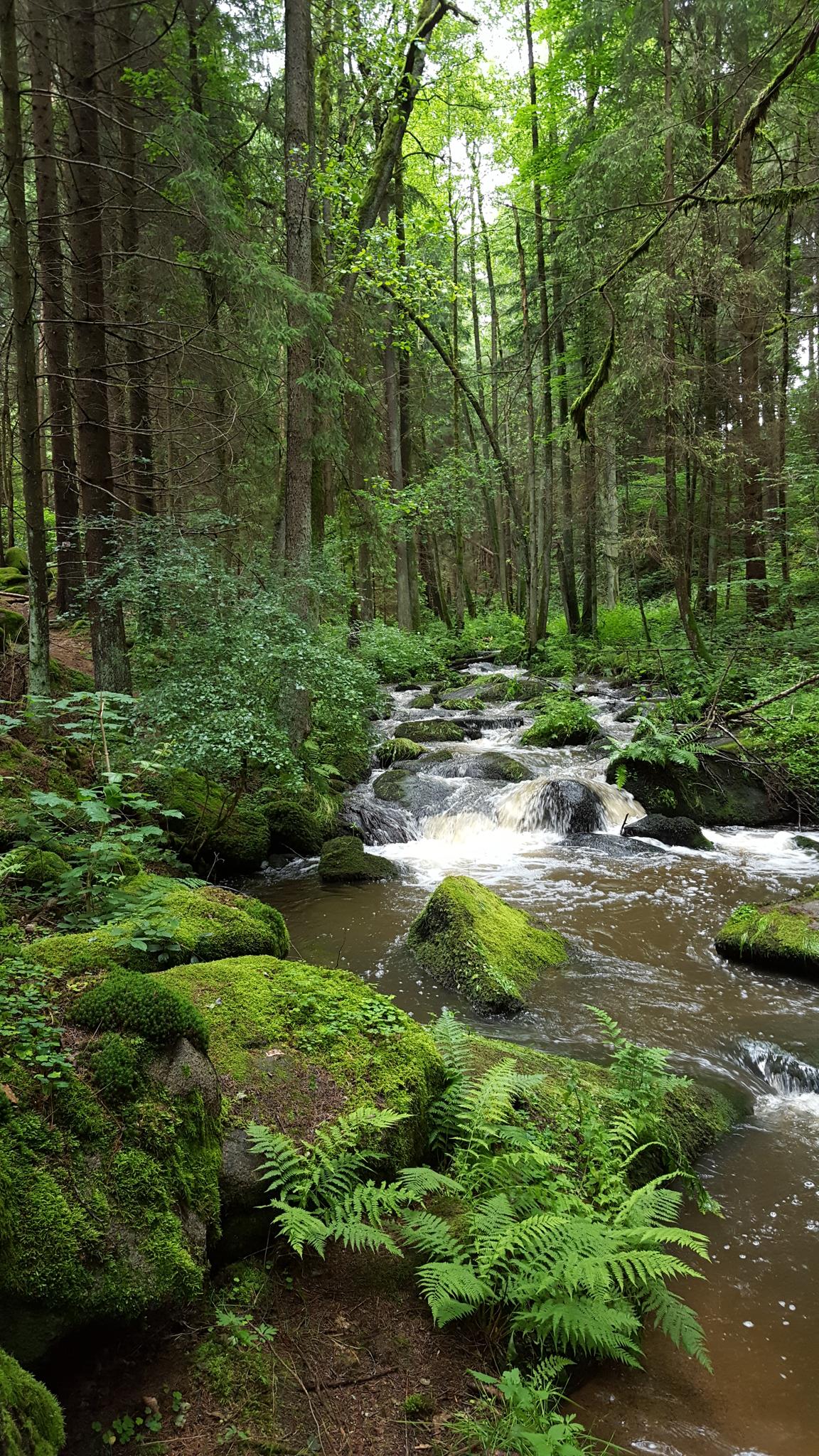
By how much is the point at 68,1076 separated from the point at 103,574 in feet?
23.2

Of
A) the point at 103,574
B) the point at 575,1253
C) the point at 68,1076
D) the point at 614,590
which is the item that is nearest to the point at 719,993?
the point at 575,1253

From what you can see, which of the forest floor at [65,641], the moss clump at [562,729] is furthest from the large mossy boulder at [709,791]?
the forest floor at [65,641]

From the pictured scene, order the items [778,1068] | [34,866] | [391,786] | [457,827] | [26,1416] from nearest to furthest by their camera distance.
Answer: [26,1416] → [34,866] → [778,1068] → [457,827] → [391,786]

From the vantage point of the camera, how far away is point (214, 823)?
29.7ft

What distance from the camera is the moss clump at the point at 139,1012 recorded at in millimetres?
2713

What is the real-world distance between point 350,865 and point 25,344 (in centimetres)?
672

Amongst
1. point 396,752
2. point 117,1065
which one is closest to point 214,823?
point 396,752

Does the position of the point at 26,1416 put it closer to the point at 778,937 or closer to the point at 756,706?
the point at 778,937

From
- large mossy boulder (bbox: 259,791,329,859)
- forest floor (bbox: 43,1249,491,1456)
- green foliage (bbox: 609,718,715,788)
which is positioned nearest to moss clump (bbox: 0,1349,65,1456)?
forest floor (bbox: 43,1249,491,1456)

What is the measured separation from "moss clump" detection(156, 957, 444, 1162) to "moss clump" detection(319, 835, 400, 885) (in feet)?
17.2

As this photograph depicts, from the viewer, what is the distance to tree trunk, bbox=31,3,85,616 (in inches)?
312

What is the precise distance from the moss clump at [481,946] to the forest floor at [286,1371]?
10.6 ft

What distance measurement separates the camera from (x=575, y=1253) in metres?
2.74

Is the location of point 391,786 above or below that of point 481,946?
above
